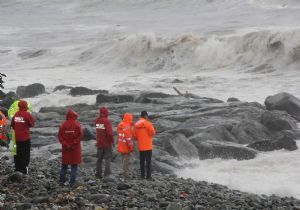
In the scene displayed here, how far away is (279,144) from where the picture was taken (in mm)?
16375

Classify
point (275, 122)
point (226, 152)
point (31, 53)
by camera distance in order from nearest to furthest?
point (226, 152), point (275, 122), point (31, 53)

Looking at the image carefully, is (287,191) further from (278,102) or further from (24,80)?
(24,80)

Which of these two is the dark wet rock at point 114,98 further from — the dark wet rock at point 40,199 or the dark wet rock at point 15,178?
the dark wet rock at point 40,199

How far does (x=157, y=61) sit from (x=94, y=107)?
19501 millimetres

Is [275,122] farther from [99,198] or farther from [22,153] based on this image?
[99,198]

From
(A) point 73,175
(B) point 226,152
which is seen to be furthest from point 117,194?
(B) point 226,152

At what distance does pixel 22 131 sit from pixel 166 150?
18.6ft

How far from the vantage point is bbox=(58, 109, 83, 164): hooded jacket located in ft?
33.9

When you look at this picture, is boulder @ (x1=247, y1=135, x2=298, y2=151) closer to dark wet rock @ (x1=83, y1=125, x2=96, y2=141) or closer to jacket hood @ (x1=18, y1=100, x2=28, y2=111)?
dark wet rock @ (x1=83, y1=125, x2=96, y2=141)

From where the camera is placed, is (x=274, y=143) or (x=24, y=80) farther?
(x=24, y=80)

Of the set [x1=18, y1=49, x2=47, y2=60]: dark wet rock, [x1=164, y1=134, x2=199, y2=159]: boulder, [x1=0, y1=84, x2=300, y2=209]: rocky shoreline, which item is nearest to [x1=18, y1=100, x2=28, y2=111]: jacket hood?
[x1=0, y1=84, x2=300, y2=209]: rocky shoreline

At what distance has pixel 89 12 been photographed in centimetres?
7450

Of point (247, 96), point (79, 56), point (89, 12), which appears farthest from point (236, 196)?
point (89, 12)

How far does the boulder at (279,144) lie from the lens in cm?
1628
